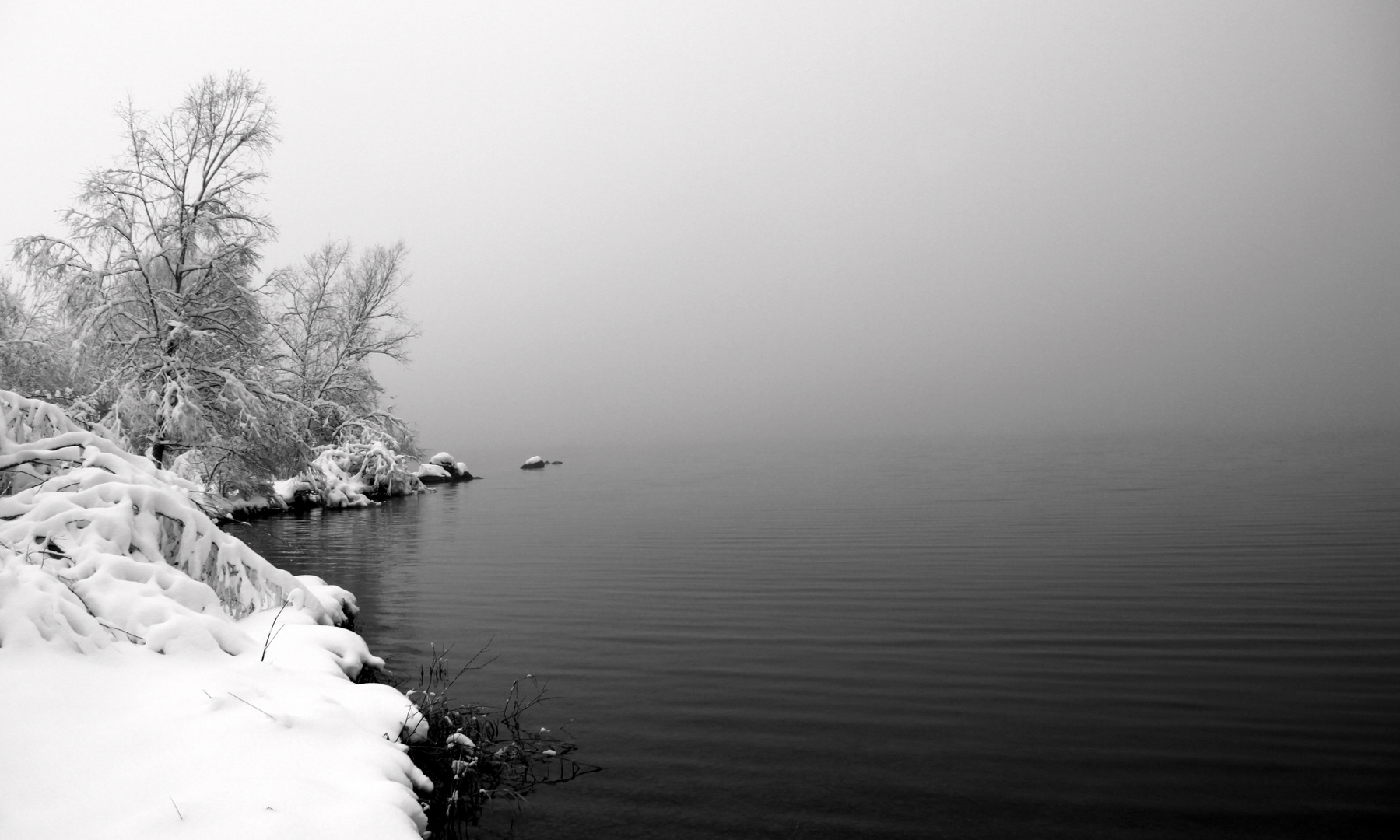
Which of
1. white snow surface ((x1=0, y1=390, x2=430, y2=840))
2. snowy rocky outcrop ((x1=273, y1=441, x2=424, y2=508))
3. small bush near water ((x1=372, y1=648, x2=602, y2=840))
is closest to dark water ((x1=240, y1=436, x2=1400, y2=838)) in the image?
small bush near water ((x1=372, y1=648, x2=602, y2=840))

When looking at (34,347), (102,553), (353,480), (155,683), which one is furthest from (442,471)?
(155,683)

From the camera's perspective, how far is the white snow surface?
3.98m

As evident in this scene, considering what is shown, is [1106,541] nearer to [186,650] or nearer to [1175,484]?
[1175,484]

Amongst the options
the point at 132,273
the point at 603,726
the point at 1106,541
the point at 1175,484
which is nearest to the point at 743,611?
the point at 603,726

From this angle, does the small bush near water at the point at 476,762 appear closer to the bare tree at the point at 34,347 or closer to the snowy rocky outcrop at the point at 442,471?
the bare tree at the point at 34,347

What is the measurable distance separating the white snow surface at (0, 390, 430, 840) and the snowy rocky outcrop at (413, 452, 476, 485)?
146 feet

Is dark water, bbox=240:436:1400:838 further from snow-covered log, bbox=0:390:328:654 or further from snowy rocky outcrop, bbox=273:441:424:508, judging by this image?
Result: snowy rocky outcrop, bbox=273:441:424:508

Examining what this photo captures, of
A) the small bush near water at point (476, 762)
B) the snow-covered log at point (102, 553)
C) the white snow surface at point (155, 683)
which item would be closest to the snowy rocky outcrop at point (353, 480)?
the snow-covered log at point (102, 553)

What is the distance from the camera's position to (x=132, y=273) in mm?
20016

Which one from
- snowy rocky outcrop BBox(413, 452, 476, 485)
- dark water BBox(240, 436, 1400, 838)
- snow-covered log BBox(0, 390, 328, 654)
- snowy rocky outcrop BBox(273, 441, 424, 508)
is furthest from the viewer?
snowy rocky outcrop BBox(413, 452, 476, 485)

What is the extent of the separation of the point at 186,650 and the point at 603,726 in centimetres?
397

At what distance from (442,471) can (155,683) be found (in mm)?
48471

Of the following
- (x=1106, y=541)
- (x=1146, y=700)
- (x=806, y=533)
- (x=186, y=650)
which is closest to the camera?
(x=186, y=650)

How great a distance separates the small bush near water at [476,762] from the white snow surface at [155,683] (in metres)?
0.38
